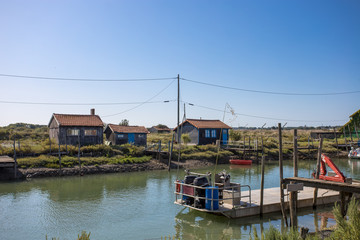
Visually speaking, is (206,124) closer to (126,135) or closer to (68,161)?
(126,135)

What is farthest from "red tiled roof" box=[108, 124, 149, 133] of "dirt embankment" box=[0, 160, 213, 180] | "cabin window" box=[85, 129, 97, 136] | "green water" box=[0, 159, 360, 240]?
"green water" box=[0, 159, 360, 240]

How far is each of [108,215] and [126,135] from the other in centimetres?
2912

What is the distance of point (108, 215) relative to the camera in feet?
59.2

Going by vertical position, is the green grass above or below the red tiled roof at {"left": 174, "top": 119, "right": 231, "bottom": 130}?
below

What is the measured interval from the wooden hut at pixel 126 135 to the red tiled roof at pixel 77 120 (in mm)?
3222

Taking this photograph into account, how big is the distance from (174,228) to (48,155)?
76.5 feet

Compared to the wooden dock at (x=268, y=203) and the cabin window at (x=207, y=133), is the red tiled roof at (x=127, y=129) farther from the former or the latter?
the wooden dock at (x=268, y=203)

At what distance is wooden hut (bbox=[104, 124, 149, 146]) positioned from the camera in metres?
46.1

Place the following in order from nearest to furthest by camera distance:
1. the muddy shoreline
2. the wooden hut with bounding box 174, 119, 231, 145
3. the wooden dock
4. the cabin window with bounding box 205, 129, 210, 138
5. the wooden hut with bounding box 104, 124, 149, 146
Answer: the wooden dock → the muddy shoreline → the wooden hut with bounding box 104, 124, 149, 146 → the wooden hut with bounding box 174, 119, 231, 145 → the cabin window with bounding box 205, 129, 210, 138

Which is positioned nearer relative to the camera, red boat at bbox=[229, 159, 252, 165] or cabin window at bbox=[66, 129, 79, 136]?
cabin window at bbox=[66, 129, 79, 136]

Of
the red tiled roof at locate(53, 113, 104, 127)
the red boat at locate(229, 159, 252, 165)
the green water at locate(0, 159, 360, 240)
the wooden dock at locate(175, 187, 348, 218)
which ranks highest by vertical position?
the red tiled roof at locate(53, 113, 104, 127)

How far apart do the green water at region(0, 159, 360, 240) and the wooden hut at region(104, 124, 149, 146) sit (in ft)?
58.5

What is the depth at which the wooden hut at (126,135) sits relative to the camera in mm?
46094

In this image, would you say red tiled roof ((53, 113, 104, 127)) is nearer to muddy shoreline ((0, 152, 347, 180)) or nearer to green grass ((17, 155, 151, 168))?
green grass ((17, 155, 151, 168))
